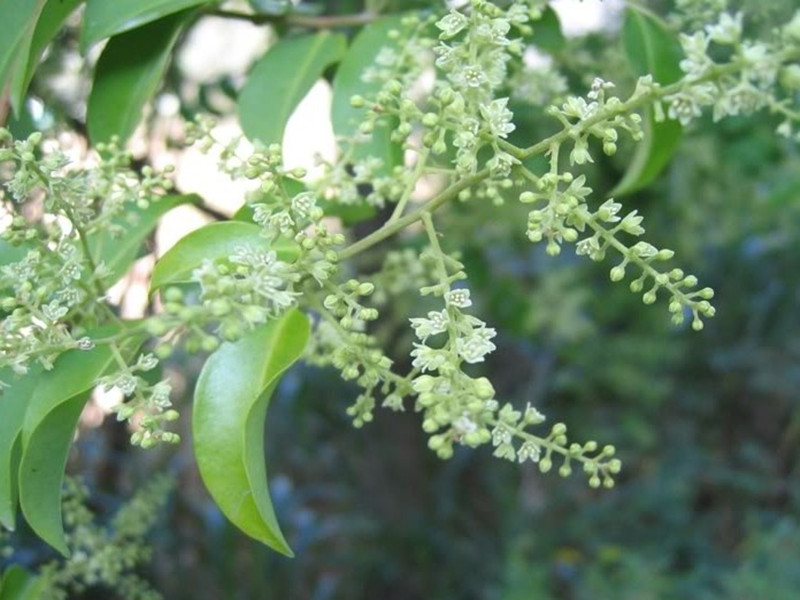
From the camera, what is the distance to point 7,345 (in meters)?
0.72

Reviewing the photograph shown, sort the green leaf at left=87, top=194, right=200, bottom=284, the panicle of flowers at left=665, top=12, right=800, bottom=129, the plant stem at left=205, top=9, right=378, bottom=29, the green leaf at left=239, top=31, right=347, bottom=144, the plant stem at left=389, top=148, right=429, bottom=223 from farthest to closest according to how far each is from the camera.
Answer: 1. the plant stem at left=205, top=9, right=378, bottom=29
2. the green leaf at left=239, top=31, right=347, bottom=144
3. the green leaf at left=87, top=194, right=200, bottom=284
4. the plant stem at left=389, top=148, right=429, bottom=223
5. the panicle of flowers at left=665, top=12, right=800, bottom=129

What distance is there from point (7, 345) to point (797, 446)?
363cm

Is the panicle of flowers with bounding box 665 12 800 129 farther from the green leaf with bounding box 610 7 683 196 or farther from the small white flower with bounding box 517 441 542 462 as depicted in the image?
the green leaf with bounding box 610 7 683 196

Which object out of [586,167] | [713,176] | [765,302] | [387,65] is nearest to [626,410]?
[765,302]

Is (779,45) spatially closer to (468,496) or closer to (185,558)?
(185,558)

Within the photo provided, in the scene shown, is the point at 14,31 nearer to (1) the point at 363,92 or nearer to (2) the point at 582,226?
(1) the point at 363,92

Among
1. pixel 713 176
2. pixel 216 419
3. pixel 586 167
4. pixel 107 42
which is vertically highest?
pixel 107 42

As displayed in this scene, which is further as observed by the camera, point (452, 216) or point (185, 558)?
point (185, 558)

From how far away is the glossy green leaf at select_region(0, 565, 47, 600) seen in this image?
92 cm

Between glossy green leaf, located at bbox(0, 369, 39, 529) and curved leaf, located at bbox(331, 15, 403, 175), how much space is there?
0.36 meters

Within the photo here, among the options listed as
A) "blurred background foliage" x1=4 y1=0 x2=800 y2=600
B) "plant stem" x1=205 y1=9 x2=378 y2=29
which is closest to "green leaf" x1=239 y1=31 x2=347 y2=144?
"plant stem" x1=205 y1=9 x2=378 y2=29

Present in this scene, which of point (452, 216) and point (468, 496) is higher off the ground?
point (452, 216)

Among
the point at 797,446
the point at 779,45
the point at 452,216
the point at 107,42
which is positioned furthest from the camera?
the point at 797,446

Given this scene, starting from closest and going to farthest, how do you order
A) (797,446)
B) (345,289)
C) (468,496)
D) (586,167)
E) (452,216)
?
(345,289), (452,216), (586,167), (468,496), (797,446)
